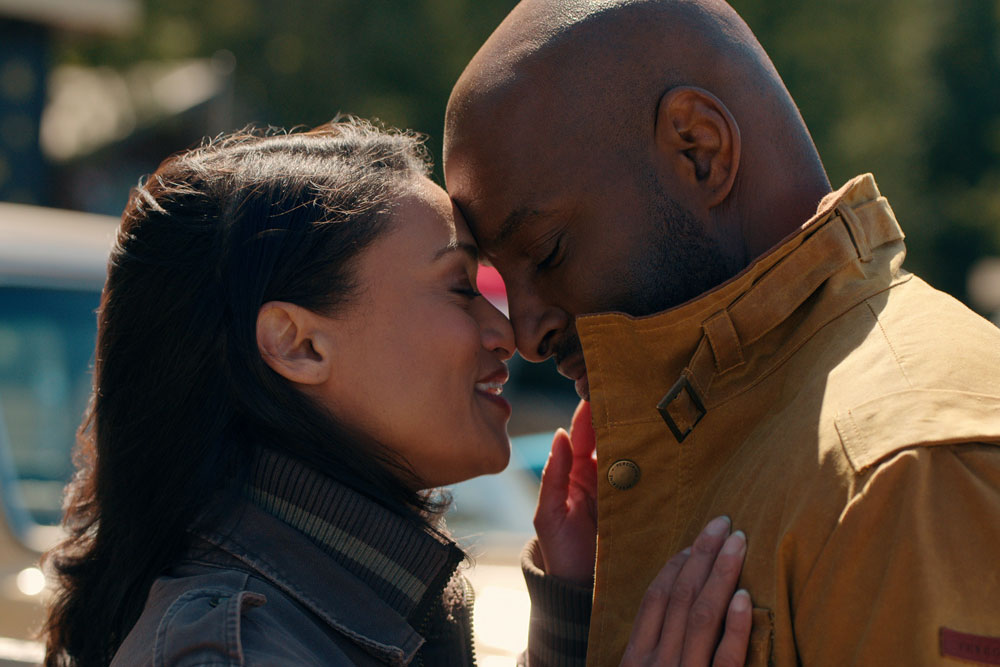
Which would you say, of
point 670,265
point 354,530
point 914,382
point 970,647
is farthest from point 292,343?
point 970,647

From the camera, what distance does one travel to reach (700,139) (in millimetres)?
1991

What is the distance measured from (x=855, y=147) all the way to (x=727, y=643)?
1571 cm

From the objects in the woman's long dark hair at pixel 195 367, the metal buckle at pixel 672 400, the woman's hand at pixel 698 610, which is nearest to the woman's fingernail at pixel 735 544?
the woman's hand at pixel 698 610

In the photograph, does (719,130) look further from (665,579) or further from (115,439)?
(115,439)

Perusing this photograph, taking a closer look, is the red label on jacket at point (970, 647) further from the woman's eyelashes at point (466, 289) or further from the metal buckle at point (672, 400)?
the woman's eyelashes at point (466, 289)

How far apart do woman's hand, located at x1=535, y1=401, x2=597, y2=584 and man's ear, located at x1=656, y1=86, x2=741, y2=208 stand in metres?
0.65

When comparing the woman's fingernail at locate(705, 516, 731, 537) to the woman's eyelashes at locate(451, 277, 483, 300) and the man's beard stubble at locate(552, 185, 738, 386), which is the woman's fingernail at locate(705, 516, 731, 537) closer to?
the man's beard stubble at locate(552, 185, 738, 386)

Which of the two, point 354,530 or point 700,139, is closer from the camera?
point 354,530

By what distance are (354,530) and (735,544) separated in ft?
2.24

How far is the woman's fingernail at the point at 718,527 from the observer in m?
1.65

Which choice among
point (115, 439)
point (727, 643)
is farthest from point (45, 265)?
point (727, 643)

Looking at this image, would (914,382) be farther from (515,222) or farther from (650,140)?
(515,222)

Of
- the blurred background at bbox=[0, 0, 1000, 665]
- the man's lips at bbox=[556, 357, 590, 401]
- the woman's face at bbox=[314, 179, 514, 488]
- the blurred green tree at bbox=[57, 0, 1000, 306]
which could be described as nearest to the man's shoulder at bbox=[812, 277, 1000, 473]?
the man's lips at bbox=[556, 357, 590, 401]

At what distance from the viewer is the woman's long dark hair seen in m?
1.92
